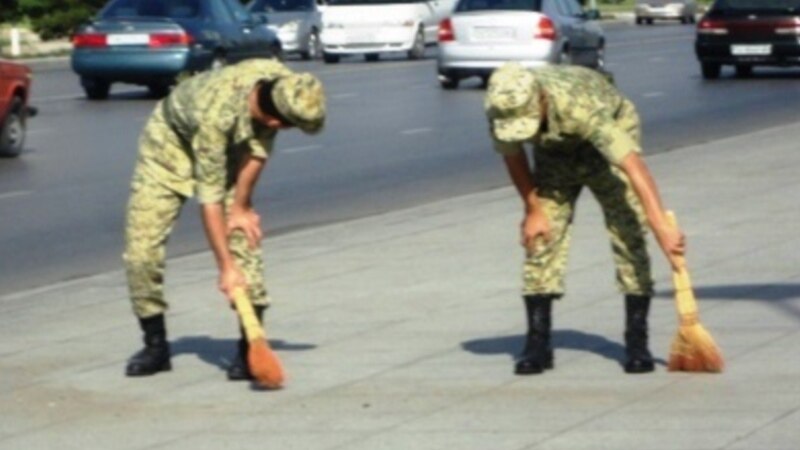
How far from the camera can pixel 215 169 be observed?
904 centimetres

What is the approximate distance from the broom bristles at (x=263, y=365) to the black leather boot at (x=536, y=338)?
39.9 inches

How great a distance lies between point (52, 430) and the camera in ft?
28.5

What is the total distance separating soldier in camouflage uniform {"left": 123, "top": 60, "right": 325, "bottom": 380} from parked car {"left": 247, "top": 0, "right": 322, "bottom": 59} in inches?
1476

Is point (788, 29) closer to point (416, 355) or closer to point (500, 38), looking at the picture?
point (500, 38)

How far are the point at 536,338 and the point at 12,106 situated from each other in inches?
583

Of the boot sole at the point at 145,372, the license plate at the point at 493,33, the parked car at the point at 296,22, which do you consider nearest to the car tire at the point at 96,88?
A: the license plate at the point at 493,33

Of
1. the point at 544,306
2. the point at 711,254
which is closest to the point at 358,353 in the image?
the point at 544,306

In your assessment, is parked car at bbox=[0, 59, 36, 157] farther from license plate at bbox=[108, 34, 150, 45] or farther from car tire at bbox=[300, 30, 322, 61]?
car tire at bbox=[300, 30, 322, 61]

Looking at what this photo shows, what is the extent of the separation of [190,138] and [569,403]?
75.6 inches

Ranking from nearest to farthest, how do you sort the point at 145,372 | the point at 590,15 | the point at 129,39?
the point at 145,372
the point at 129,39
the point at 590,15

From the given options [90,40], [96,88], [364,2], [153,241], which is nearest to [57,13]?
[364,2]

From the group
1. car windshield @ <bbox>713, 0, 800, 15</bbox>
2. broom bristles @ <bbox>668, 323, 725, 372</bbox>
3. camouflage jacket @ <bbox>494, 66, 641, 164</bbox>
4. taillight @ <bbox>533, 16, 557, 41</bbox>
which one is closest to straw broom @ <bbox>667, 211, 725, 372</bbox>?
broom bristles @ <bbox>668, 323, 725, 372</bbox>

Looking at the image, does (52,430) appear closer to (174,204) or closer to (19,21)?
(174,204)

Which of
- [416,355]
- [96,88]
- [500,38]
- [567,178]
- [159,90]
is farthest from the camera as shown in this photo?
[500,38]
